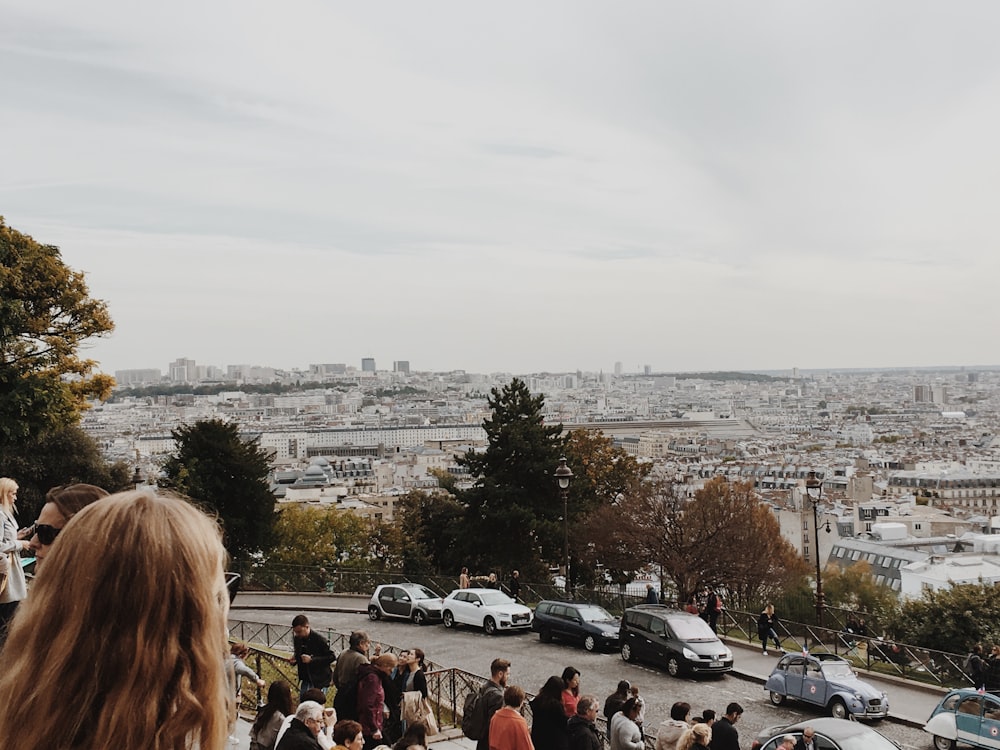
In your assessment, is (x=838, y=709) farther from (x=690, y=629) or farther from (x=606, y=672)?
(x=606, y=672)

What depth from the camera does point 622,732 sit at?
Result: 986cm

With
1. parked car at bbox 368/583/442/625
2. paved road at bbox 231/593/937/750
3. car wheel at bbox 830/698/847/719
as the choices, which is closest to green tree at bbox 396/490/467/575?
parked car at bbox 368/583/442/625

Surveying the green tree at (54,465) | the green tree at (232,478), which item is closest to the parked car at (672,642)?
the green tree at (54,465)

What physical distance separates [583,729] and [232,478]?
114ft

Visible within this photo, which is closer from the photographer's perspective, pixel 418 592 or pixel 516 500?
pixel 418 592

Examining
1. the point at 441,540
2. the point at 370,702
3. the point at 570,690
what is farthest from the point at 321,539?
the point at 370,702

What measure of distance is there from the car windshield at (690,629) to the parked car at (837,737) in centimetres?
673

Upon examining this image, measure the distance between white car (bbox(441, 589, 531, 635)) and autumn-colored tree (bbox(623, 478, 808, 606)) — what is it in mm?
11610

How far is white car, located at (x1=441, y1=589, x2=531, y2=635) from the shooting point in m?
23.1

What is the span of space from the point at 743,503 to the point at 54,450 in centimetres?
2952

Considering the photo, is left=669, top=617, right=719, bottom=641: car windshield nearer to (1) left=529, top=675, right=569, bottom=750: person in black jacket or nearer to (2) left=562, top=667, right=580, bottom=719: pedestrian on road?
(2) left=562, top=667, right=580, bottom=719: pedestrian on road

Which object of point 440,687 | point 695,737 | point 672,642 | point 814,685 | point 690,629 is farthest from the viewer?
point 690,629

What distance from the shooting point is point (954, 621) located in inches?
942

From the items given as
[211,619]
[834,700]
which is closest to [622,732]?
[834,700]
